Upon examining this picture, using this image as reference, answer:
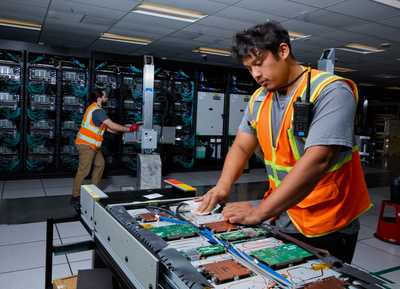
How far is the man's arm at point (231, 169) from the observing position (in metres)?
1.23

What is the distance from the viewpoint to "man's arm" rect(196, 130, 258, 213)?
1.23 metres

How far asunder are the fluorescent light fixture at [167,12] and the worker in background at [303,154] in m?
4.41

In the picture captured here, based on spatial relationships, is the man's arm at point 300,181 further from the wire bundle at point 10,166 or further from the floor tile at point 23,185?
the wire bundle at point 10,166

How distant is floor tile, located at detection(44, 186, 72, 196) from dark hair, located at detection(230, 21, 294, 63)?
453cm

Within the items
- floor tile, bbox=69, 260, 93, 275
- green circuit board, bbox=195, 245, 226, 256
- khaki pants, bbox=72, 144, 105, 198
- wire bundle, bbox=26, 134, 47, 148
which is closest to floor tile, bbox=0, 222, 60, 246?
floor tile, bbox=69, 260, 93, 275

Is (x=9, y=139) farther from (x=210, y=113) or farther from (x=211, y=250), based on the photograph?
(x=211, y=250)

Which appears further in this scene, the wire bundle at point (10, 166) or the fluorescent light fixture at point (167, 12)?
the wire bundle at point (10, 166)

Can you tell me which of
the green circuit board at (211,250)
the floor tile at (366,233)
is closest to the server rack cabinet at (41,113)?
the floor tile at (366,233)

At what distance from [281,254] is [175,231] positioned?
13.5 inches

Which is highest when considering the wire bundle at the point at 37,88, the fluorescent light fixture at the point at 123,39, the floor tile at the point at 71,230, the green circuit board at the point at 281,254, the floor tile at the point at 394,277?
the fluorescent light fixture at the point at 123,39

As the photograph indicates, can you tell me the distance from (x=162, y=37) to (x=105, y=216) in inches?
252

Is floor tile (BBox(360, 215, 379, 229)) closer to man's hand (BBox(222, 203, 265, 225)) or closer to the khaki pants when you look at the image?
man's hand (BBox(222, 203, 265, 225))

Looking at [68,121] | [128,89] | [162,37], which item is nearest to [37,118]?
[68,121]

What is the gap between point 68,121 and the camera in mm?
6156
